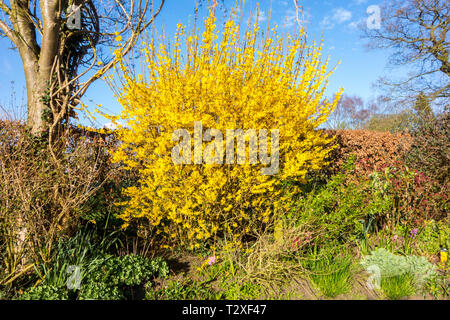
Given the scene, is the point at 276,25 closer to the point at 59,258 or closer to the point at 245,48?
the point at 245,48

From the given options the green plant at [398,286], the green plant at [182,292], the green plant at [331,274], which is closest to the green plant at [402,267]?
the green plant at [398,286]

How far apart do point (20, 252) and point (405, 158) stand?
588 centimetres

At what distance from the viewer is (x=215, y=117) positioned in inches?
143

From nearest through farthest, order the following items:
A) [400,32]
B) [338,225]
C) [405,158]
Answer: [338,225], [405,158], [400,32]

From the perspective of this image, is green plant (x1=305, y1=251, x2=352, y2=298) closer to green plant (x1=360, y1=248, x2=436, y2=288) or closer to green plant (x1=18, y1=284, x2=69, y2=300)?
green plant (x1=360, y1=248, x2=436, y2=288)

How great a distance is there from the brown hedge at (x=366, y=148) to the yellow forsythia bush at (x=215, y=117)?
1.97 meters

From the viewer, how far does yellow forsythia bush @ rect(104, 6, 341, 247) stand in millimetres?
3387

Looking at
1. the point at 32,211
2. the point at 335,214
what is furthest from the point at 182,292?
the point at 335,214

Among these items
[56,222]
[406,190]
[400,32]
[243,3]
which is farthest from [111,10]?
[400,32]

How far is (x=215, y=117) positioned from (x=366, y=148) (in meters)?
3.69

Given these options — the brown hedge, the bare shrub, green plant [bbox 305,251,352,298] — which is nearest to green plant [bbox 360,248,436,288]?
green plant [bbox 305,251,352,298]

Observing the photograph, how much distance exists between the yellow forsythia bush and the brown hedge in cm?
197

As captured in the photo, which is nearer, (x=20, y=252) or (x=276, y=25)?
(x=20, y=252)

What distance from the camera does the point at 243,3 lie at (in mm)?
3961
